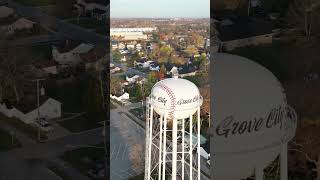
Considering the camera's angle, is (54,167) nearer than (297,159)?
Yes

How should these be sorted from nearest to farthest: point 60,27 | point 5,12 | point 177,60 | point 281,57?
point 5,12 → point 60,27 → point 281,57 → point 177,60

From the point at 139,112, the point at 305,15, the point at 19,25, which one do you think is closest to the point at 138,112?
the point at 139,112

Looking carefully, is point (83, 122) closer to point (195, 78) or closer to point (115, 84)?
point (115, 84)

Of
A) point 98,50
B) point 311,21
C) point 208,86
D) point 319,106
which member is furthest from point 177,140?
point 311,21

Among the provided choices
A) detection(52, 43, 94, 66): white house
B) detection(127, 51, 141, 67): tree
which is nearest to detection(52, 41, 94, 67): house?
detection(52, 43, 94, 66): white house

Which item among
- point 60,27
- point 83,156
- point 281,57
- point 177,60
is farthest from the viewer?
point 177,60

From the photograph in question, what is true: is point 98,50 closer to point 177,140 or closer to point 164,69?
point 164,69
